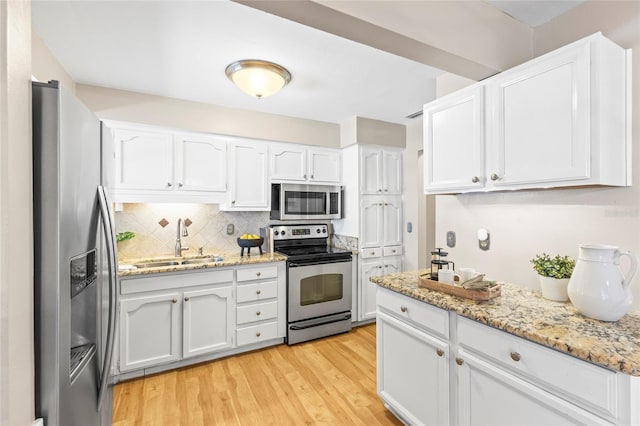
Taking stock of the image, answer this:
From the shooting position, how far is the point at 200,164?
2.94 m

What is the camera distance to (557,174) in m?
1.40

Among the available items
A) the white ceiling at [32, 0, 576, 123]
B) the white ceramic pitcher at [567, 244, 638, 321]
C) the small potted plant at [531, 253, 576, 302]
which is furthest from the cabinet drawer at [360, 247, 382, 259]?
the white ceramic pitcher at [567, 244, 638, 321]

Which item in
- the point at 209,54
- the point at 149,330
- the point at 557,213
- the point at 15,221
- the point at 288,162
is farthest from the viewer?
the point at 288,162

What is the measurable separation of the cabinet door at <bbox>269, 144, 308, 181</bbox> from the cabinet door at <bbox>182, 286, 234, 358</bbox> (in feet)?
4.35

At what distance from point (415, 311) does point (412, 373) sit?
1.20ft

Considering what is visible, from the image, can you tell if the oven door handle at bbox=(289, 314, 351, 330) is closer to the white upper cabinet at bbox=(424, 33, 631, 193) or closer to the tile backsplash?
the tile backsplash

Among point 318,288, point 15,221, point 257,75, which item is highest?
point 257,75

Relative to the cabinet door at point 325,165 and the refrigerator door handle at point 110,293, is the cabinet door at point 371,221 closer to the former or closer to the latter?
the cabinet door at point 325,165

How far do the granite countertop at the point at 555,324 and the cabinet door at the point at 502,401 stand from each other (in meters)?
0.20

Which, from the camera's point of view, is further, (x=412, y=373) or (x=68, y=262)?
(x=412, y=373)

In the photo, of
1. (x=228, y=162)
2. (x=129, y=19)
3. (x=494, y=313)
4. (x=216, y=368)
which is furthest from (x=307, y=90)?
(x=216, y=368)

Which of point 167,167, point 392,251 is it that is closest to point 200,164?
point 167,167

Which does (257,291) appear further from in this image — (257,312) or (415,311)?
(415,311)

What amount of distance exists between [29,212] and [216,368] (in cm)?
229
